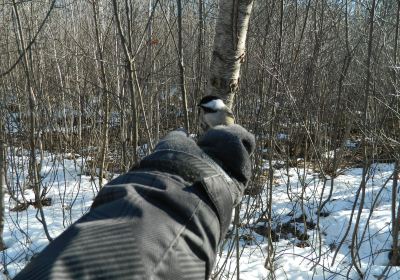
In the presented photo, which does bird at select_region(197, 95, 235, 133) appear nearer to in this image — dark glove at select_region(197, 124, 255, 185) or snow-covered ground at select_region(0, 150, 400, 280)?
dark glove at select_region(197, 124, 255, 185)

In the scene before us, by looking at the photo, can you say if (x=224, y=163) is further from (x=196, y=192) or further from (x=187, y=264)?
(x=187, y=264)

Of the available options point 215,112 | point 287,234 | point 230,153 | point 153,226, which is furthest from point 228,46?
point 287,234

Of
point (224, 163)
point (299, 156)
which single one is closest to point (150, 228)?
point (224, 163)

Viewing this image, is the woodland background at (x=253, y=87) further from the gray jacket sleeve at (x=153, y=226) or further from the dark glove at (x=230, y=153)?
the gray jacket sleeve at (x=153, y=226)

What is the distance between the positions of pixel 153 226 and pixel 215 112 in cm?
111

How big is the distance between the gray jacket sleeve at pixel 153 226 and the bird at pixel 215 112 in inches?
29.2

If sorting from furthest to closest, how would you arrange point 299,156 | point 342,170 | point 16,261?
point 299,156 < point 342,170 < point 16,261

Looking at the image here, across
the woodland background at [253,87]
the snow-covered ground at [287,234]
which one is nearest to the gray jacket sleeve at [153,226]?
the woodland background at [253,87]

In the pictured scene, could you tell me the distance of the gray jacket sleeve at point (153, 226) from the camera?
527mm

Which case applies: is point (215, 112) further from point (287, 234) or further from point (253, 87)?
point (287, 234)

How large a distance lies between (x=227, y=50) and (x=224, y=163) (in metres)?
0.93

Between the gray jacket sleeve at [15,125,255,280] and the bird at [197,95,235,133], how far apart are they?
0.74 metres

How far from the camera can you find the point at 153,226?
2.06ft

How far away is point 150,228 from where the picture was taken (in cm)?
62
